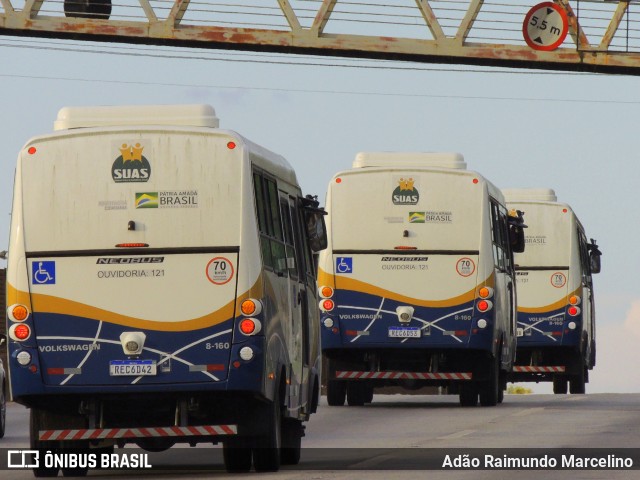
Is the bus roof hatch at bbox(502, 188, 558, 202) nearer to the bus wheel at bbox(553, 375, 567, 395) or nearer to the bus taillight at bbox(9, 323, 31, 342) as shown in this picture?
the bus wheel at bbox(553, 375, 567, 395)

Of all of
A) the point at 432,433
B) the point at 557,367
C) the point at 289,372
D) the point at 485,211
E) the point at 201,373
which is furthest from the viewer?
the point at 557,367

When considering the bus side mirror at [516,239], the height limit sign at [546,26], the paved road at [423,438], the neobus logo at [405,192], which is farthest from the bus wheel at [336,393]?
the height limit sign at [546,26]

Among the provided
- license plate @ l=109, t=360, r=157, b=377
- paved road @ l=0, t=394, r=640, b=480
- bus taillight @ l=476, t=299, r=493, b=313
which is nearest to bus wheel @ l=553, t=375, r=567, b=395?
paved road @ l=0, t=394, r=640, b=480

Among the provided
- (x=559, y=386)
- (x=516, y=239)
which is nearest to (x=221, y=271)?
(x=516, y=239)

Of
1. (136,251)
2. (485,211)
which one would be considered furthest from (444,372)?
(136,251)

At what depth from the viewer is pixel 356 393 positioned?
29516 millimetres

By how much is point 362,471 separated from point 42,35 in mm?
16329

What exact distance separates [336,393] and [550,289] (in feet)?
26.6

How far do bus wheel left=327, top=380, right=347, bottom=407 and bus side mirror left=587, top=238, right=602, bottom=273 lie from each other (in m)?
11.1

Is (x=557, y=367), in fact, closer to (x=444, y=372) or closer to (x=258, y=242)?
(x=444, y=372)

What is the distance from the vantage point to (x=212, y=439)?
16.0 metres

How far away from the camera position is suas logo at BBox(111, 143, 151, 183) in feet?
52.2

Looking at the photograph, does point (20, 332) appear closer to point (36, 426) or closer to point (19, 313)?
point (19, 313)

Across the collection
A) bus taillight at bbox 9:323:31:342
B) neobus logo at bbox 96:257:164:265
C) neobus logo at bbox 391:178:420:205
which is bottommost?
bus taillight at bbox 9:323:31:342
